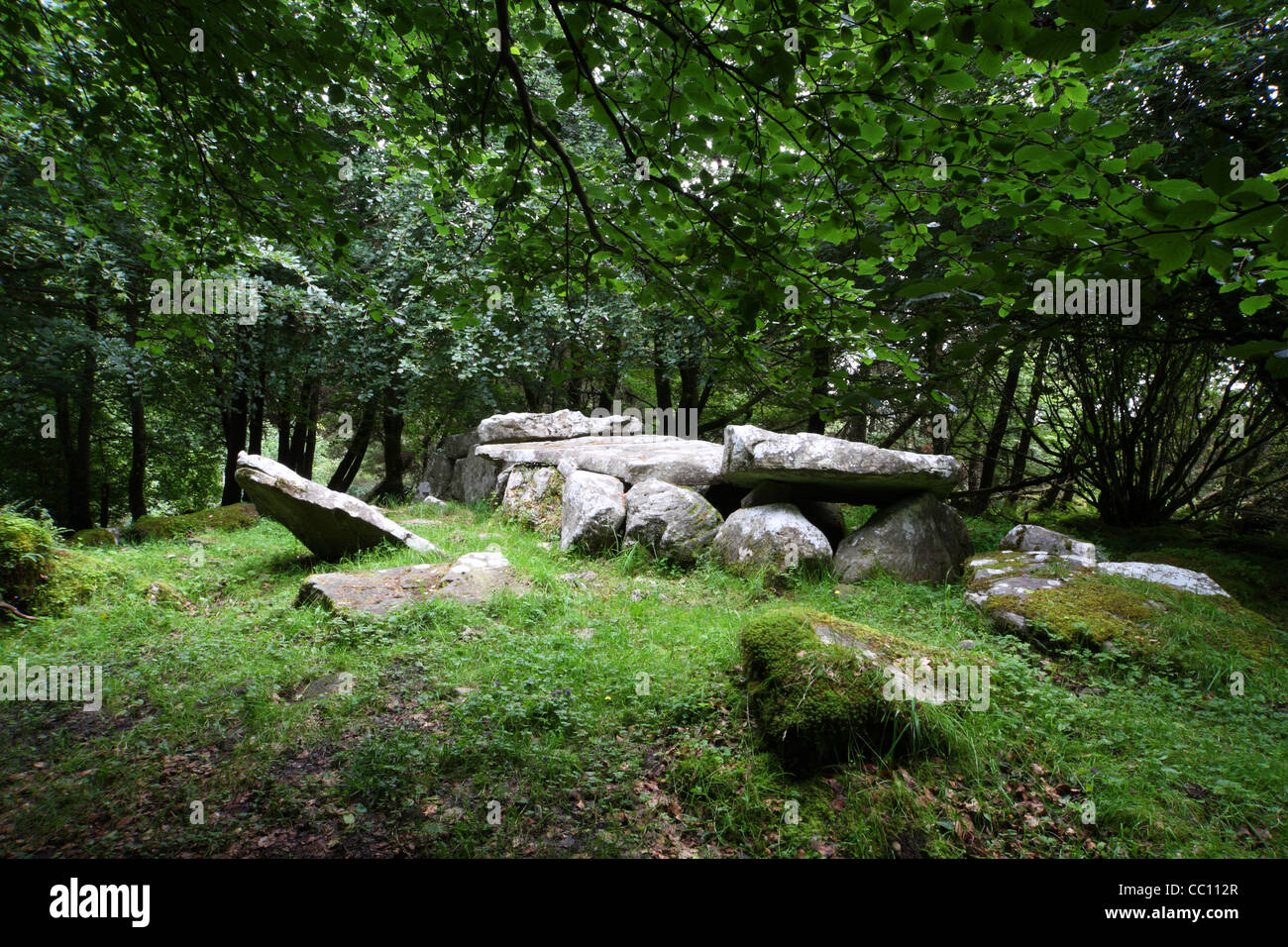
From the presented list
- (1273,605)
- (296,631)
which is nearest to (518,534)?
(296,631)

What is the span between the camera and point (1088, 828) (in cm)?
286

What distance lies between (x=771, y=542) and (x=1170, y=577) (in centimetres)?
374

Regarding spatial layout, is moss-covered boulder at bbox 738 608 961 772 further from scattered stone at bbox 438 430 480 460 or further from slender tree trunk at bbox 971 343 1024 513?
scattered stone at bbox 438 430 480 460

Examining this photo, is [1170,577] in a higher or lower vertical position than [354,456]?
lower

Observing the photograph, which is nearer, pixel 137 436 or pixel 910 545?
pixel 910 545

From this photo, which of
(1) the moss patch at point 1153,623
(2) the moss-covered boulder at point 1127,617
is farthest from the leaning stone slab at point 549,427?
(1) the moss patch at point 1153,623

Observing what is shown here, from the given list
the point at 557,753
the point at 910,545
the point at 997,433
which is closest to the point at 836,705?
the point at 557,753

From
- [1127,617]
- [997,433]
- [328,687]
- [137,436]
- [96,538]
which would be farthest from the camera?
[137,436]

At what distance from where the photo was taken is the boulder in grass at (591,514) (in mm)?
7691

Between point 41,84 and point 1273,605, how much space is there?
1156 centimetres

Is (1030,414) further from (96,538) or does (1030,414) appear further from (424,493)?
(96,538)

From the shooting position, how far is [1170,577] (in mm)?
5668

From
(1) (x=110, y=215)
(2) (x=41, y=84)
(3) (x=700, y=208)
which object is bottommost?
(3) (x=700, y=208)
